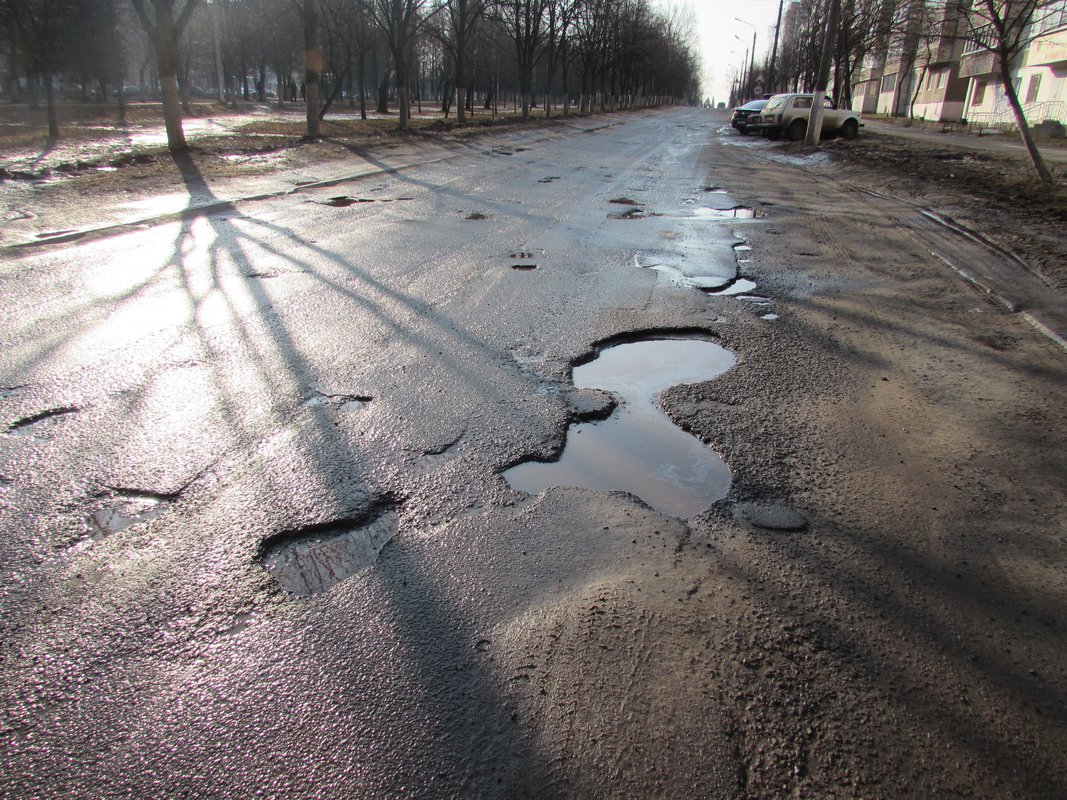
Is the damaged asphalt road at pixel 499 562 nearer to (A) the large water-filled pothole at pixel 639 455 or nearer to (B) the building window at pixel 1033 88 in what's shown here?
(A) the large water-filled pothole at pixel 639 455

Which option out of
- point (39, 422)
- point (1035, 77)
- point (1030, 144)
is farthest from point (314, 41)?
point (1035, 77)

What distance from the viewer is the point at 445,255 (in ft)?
22.5

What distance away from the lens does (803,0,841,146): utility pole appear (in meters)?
19.2

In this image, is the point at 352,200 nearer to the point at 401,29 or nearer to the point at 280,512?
the point at 280,512

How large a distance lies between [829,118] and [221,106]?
130 ft

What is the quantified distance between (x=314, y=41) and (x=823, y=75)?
48.6 ft

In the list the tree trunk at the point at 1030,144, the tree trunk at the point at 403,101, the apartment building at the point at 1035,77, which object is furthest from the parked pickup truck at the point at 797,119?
the tree trunk at the point at 403,101

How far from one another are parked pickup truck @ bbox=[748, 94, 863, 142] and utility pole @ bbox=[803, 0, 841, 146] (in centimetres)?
253

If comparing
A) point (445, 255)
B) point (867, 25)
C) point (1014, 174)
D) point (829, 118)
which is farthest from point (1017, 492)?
point (867, 25)

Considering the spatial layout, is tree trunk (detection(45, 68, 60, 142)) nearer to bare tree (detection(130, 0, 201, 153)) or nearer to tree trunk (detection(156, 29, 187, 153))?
bare tree (detection(130, 0, 201, 153))

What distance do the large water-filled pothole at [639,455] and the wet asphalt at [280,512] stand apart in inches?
4.2

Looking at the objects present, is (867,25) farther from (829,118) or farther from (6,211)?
(6,211)

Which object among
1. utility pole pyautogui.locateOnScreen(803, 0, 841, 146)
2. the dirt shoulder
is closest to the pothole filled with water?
the dirt shoulder

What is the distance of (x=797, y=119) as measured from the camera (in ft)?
85.7
